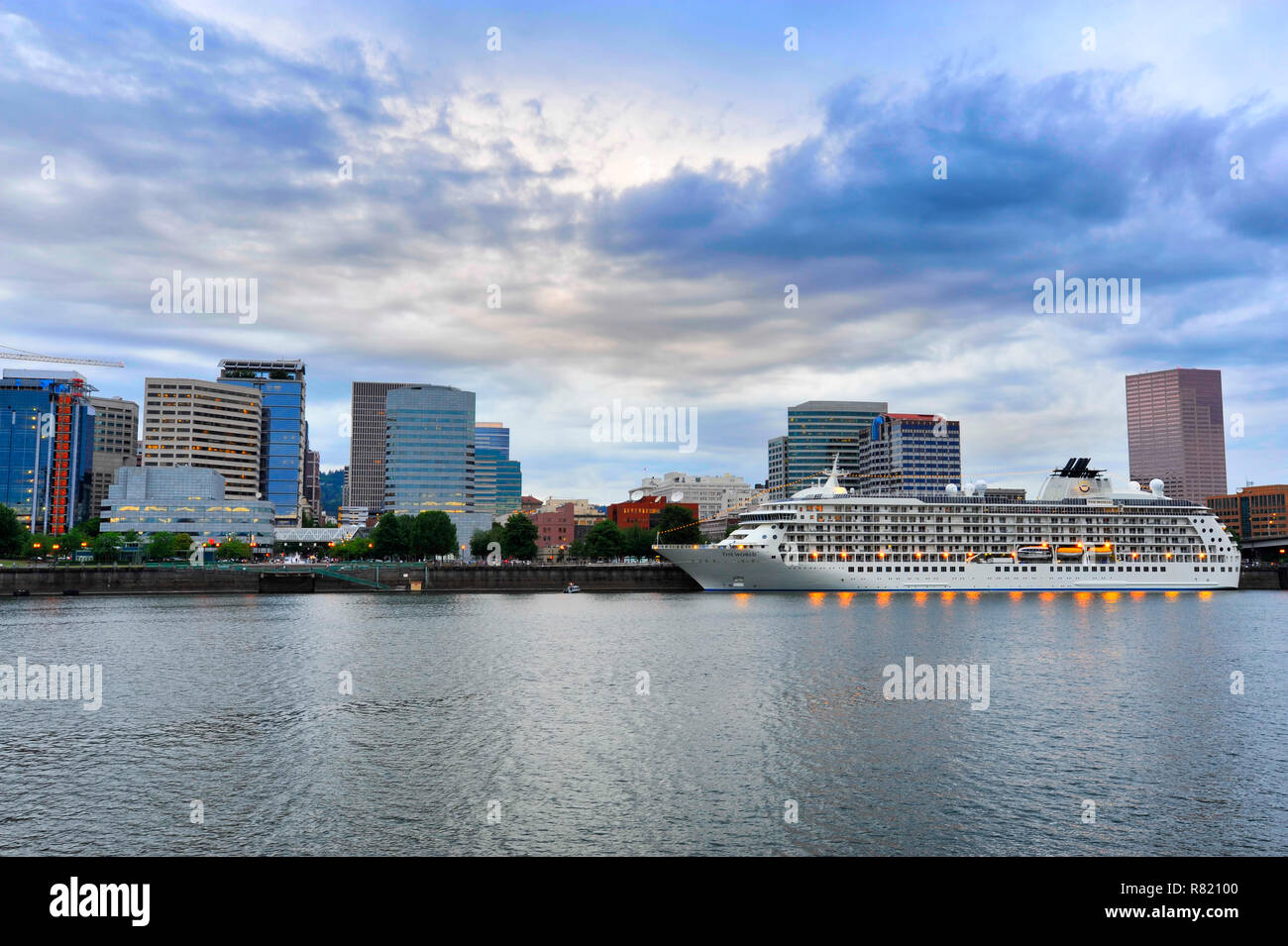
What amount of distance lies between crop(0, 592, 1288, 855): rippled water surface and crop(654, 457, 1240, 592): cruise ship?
64.8m

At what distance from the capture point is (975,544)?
455 ft

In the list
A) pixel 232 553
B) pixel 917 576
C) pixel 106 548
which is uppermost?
pixel 106 548

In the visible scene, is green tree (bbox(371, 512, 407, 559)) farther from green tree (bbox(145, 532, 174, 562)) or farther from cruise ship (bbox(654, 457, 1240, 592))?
cruise ship (bbox(654, 457, 1240, 592))

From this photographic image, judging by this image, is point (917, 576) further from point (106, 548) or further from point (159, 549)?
point (106, 548)

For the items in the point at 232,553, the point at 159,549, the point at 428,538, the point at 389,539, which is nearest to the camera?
the point at 159,549

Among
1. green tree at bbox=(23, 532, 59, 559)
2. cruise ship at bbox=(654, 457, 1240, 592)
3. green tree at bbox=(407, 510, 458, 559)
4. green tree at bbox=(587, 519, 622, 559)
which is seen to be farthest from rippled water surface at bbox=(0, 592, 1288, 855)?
green tree at bbox=(23, 532, 59, 559)

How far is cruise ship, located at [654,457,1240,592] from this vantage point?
429 ft

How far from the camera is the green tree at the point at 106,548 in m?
183

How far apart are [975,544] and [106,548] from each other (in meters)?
170

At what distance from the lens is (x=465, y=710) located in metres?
38.7

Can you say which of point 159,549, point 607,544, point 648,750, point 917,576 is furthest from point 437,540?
point 648,750

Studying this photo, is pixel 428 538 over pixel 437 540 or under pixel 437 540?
over
